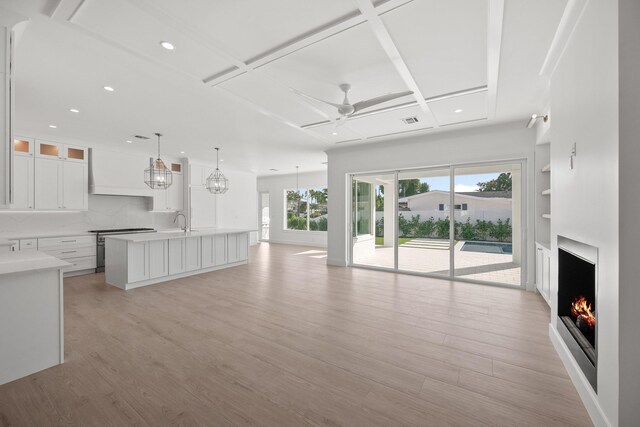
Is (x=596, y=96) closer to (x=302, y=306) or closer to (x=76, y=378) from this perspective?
(x=302, y=306)

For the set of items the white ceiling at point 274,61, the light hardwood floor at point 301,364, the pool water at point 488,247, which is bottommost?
the light hardwood floor at point 301,364

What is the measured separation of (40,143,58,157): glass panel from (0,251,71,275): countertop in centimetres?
388

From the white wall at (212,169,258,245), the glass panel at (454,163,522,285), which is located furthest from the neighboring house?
the white wall at (212,169,258,245)

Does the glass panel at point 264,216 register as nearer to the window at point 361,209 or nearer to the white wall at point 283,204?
the white wall at point 283,204

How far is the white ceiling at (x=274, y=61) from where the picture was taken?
205cm

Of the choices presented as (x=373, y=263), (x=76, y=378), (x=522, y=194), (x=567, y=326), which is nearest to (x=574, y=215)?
(x=567, y=326)

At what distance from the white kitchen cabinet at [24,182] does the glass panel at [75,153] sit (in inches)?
23.0

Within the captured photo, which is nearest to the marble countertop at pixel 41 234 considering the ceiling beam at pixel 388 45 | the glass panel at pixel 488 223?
the ceiling beam at pixel 388 45

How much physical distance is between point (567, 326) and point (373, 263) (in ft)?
13.1

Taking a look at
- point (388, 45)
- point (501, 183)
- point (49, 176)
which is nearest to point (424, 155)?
point (501, 183)

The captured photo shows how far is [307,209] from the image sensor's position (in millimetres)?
10656

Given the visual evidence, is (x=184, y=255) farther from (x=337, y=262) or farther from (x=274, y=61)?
(x=274, y=61)

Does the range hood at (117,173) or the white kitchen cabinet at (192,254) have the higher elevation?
the range hood at (117,173)

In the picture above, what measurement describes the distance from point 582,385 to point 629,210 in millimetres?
1284
